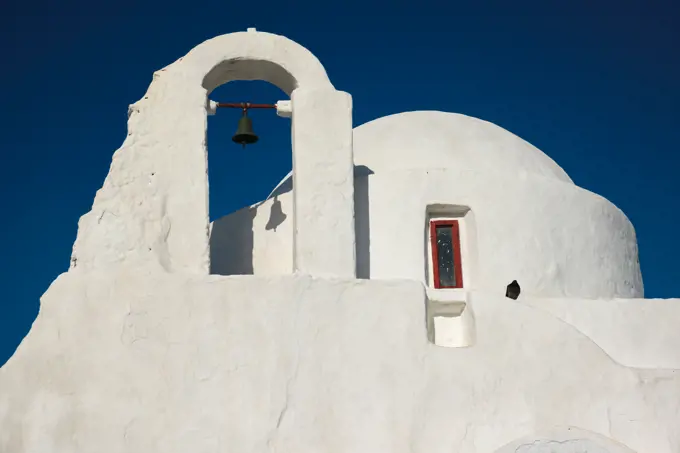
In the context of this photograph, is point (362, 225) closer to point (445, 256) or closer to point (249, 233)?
point (445, 256)

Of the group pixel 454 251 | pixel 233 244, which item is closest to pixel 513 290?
pixel 454 251

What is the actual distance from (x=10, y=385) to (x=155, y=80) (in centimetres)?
393

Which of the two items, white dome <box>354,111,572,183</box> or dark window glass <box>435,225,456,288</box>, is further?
white dome <box>354,111,572,183</box>

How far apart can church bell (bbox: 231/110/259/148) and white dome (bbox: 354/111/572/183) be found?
1756 mm

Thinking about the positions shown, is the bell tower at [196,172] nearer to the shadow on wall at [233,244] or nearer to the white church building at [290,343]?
the white church building at [290,343]

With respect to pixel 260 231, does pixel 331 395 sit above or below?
below

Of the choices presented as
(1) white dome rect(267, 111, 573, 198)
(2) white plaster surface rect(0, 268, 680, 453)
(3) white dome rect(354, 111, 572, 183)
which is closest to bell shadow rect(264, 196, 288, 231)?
(1) white dome rect(267, 111, 573, 198)

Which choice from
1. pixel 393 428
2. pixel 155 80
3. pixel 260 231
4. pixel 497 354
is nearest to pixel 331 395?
pixel 393 428

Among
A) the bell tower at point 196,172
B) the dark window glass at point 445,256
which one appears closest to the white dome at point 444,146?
the dark window glass at point 445,256

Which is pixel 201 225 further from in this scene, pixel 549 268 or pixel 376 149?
pixel 549 268

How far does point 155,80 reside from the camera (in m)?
10.8

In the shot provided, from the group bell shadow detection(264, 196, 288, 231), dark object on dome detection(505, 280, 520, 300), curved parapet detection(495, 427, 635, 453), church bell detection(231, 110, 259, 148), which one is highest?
church bell detection(231, 110, 259, 148)

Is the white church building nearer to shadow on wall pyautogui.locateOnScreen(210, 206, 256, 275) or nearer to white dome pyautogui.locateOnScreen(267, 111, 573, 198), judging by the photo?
shadow on wall pyautogui.locateOnScreen(210, 206, 256, 275)

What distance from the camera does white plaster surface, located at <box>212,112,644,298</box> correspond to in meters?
11.9
